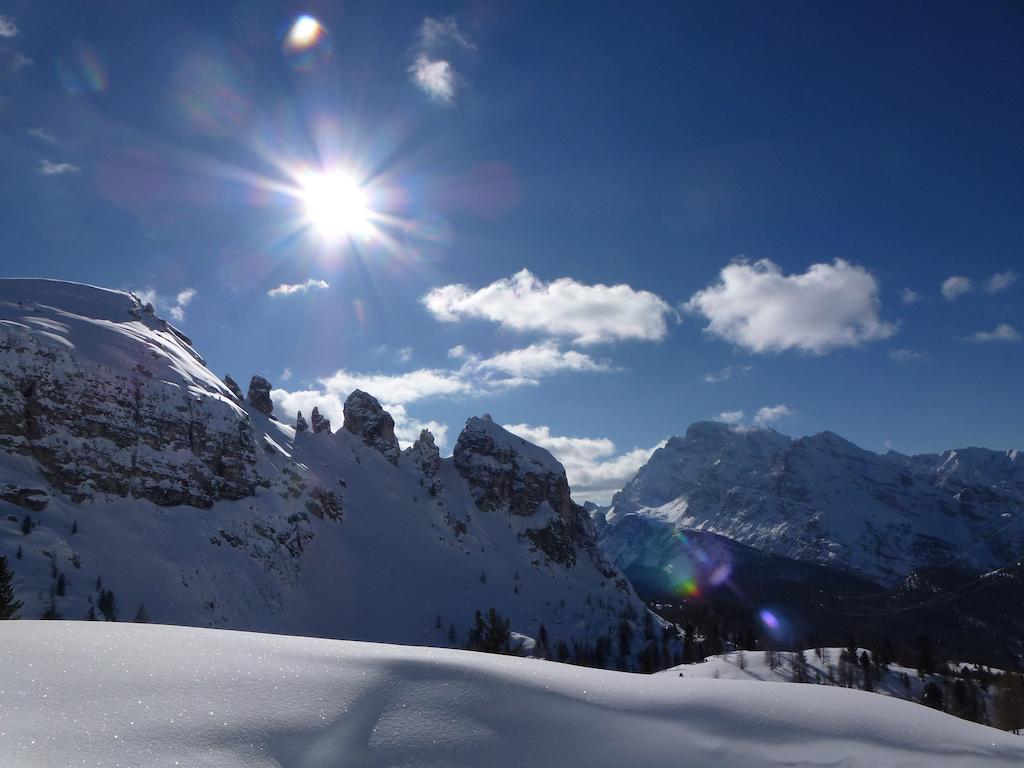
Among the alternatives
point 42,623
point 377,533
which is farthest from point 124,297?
point 42,623

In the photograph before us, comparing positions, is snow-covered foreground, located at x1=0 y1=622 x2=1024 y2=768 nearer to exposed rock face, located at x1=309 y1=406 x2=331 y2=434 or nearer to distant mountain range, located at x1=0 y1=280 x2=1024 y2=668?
distant mountain range, located at x1=0 y1=280 x2=1024 y2=668

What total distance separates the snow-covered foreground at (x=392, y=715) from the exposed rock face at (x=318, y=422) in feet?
465

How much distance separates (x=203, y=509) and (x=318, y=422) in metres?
62.5

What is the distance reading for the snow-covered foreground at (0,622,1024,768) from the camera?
5227 millimetres

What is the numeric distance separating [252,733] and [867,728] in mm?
6543

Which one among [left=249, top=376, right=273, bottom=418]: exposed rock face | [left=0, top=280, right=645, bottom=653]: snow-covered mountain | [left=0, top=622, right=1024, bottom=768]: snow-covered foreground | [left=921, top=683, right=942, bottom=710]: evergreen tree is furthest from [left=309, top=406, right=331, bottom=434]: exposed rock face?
[left=0, top=622, right=1024, bottom=768]: snow-covered foreground

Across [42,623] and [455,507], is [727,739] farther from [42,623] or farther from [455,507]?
[455,507]

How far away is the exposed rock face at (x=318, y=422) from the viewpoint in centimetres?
14425

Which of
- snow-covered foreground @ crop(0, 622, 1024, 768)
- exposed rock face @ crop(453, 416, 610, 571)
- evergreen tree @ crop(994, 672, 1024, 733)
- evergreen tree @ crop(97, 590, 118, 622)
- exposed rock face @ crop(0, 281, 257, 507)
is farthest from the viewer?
exposed rock face @ crop(453, 416, 610, 571)

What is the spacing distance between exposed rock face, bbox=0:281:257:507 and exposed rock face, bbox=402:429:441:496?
201ft

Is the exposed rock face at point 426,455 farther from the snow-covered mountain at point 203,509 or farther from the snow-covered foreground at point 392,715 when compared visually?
the snow-covered foreground at point 392,715

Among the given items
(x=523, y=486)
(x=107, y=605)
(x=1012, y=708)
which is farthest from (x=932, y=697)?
(x=523, y=486)

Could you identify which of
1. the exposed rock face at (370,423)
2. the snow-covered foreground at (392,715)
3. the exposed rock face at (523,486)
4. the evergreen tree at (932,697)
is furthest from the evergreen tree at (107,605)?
the exposed rock face at (523,486)

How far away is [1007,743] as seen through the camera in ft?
22.1
